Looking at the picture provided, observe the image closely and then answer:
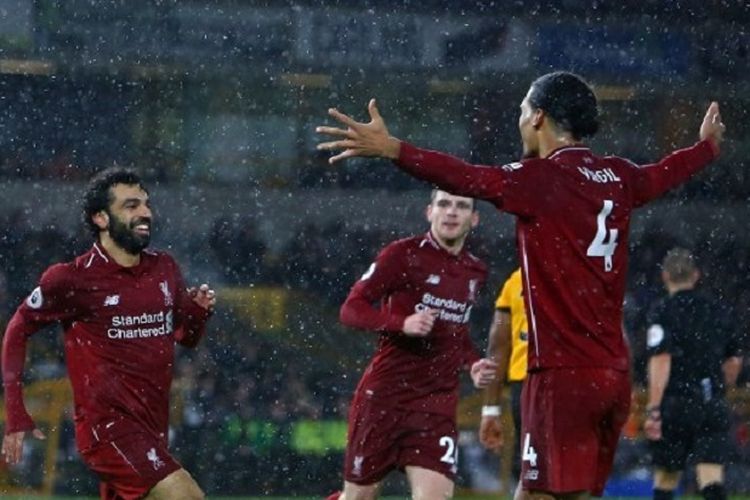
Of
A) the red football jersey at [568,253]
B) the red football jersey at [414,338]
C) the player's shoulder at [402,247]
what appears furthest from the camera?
the player's shoulder at [402,247]

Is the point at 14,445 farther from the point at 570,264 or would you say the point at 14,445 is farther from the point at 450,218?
the point at 570,264

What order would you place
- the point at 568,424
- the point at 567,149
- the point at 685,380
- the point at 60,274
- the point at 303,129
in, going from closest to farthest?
the point at 568,424, the point at 567,149, the point at 60,274, the point at 685,380, the point at 303,129

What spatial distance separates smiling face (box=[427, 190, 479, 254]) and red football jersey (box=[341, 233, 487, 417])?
0.07 meters

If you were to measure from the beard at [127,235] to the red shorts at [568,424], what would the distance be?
218 cm

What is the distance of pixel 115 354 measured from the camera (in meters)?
7.18

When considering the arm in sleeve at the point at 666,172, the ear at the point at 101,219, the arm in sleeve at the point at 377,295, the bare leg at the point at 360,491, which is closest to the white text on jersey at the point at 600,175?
the arm in sleeve at the point at 666,172

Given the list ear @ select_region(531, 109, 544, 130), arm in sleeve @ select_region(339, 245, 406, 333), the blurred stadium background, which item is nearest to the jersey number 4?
ear @ select_region(531, 109, 544, 130)

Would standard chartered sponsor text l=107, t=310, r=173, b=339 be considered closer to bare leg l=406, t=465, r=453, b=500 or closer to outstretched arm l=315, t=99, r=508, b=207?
bare leg l=406, t=465, r=453, b=500

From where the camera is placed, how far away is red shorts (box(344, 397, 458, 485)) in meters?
8.05

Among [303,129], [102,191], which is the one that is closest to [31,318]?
[102,191]

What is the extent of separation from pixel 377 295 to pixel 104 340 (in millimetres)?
1433

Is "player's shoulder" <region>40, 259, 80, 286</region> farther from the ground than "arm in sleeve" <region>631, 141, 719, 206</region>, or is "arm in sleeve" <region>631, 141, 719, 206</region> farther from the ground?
"arm in sleeve" <region>631, 141, 719, 206</region>

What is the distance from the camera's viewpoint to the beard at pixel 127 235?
7.37 m

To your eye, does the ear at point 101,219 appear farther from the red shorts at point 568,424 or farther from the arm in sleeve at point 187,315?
the red shorts at point 568,424
